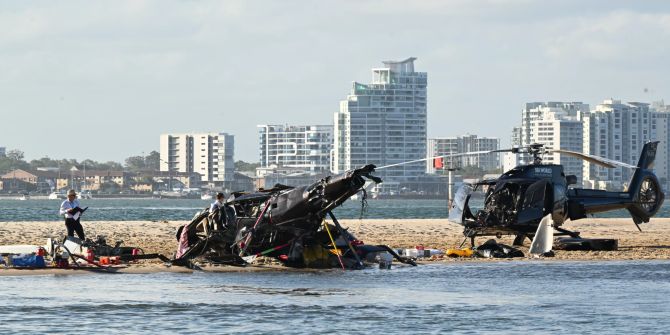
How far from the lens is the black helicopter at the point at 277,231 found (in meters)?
32.3

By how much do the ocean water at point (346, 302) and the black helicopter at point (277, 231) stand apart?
32.5 inches

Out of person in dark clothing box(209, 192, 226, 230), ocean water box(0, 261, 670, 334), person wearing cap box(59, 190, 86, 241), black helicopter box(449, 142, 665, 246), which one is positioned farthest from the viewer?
black helicopter box(449, 142, 665, 246)

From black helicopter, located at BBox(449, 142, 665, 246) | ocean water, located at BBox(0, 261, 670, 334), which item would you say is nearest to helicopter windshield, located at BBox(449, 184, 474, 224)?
black helicopter, located at BBox(449, 142, 665, 246)

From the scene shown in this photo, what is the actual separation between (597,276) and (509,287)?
12.2ft

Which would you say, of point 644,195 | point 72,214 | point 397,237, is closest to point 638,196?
point 644,195

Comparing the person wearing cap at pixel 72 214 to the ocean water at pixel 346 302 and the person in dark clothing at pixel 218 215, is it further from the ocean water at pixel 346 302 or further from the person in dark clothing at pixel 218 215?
the person in dark clothing at pixel 218 215

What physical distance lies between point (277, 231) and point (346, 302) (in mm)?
5971

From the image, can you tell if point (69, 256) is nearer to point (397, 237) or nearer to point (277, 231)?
point (277, 231)

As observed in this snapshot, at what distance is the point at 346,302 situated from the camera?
27.3 metres

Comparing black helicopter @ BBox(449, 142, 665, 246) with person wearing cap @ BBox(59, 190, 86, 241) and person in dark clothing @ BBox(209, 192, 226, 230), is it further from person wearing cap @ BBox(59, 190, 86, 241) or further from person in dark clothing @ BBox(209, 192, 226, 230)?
person wearing cap @ BBox(59, 190, 86, 241)

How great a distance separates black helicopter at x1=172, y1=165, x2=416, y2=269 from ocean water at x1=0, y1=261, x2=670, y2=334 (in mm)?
826

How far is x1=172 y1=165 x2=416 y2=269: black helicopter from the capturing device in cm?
3231

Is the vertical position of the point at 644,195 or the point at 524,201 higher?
the point at 644,195

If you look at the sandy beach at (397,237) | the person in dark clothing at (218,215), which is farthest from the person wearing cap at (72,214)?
the person in dark clothing at (218,215)
